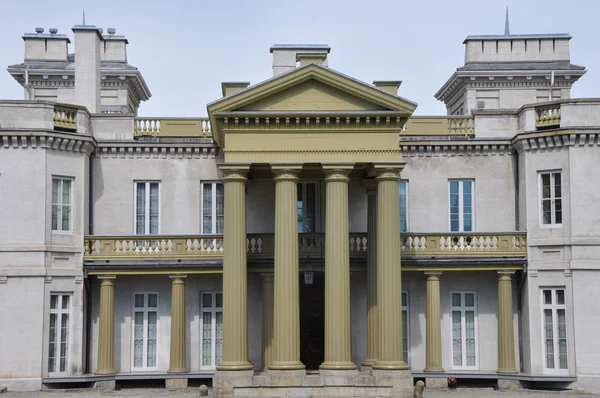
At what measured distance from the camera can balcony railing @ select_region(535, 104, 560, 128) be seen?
119ft

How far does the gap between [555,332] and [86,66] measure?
19.8 metres

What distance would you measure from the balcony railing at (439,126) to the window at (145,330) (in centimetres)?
1136

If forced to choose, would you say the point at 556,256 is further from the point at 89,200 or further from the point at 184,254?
the point at 89,200

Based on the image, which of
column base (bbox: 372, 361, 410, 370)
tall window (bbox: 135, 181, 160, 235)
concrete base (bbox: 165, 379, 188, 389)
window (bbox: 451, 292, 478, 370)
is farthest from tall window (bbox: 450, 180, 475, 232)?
concrete base (bbox: 165, 379, 188, 389)

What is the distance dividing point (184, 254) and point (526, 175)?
1251cm

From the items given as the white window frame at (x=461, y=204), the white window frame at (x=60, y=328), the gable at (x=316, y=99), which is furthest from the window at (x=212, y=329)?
the white window frame at (x=461, y=204)

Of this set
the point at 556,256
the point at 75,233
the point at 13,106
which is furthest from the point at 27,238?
the point at 556,256

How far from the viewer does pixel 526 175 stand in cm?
3703

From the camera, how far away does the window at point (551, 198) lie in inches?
1427

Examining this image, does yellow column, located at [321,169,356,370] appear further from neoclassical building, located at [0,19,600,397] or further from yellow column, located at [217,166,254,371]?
yellow column, located at [217,166,254,371]

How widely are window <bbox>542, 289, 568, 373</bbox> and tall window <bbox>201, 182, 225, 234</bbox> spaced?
39.9ft

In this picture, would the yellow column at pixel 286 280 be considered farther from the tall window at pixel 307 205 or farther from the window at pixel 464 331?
the window at pixel 464 331

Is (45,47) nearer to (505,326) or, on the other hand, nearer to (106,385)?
(106,385)

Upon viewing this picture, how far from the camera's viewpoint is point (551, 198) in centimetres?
3644
